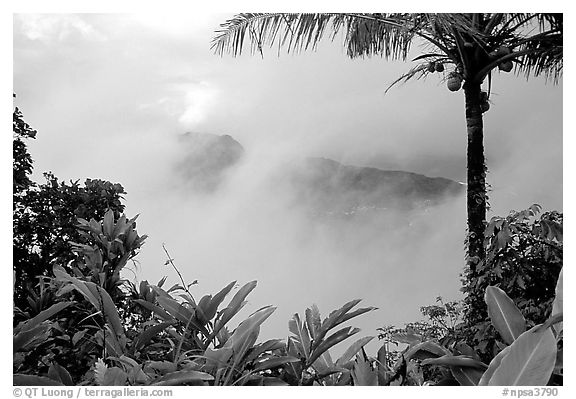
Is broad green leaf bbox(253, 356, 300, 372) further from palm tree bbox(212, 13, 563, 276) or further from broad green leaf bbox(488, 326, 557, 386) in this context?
palm tree bbox(212, 13, 563, 276)

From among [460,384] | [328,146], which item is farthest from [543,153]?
[460,384]

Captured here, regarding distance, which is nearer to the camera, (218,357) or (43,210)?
(218,357)

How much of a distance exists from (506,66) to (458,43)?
0.70ft

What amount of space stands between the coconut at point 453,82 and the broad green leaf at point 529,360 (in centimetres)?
165

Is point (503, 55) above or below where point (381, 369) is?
above

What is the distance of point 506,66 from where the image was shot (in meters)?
2.26

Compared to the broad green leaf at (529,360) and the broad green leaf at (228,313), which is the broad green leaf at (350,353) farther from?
the broad green leaf at (529,360)

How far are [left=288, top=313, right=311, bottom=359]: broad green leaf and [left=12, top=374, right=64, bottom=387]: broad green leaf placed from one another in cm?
45

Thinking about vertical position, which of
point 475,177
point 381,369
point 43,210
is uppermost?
point 475,177

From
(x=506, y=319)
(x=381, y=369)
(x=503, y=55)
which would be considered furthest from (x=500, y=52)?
(x=381, y=369)

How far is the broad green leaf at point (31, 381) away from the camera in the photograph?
1063 mm

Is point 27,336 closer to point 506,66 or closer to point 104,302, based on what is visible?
point 104,302

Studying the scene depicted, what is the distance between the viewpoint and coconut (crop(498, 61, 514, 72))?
2252mm

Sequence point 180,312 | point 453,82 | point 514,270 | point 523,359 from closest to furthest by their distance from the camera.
Answer: 1. point 523,359
2. point 180,312
3. point 514,270
4. point 453,82
